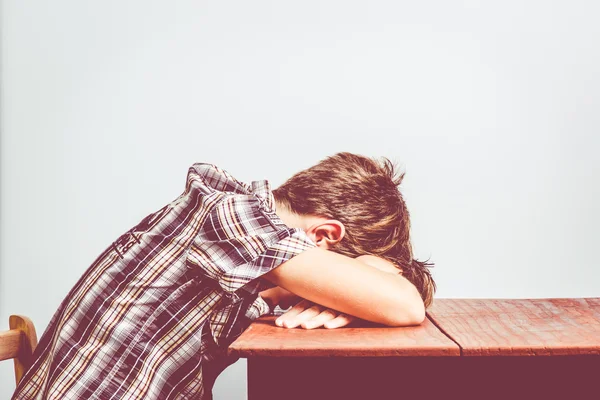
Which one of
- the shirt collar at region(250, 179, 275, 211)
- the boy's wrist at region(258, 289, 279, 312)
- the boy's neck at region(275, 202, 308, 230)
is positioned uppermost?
the shirt collar at region(250, 179, 275, 211)

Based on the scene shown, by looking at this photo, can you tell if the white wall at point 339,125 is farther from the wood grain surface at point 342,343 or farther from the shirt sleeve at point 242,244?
the wood grain surface at point 342,343

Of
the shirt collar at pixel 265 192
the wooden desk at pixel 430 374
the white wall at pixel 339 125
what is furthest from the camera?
the white wall at pixel 339 125

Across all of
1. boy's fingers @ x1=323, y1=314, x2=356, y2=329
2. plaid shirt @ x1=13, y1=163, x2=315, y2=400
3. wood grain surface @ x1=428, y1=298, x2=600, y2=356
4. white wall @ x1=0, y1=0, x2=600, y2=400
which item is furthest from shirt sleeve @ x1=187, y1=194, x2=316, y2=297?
white wall @ x1=0, y1=0, x2=600, y2=400

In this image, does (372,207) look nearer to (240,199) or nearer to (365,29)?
(240,199)

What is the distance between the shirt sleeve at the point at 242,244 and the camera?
2.83 feet

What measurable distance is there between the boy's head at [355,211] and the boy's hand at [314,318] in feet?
0.60

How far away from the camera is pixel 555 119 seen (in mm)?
1785

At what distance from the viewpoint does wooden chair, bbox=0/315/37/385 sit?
3.47 feet

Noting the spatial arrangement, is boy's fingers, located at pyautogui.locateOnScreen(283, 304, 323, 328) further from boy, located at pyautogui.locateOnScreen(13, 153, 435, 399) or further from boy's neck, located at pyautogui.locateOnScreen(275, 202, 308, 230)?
boy's neck, located at pyautogui.locateOnScreen(275, 202, 308, 230)

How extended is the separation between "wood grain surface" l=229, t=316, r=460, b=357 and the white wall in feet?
3.28

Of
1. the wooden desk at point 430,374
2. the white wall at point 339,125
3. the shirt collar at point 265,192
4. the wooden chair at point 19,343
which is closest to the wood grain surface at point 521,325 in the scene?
the wooden desk at point 430,374

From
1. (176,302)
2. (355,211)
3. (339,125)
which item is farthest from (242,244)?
(339,125)

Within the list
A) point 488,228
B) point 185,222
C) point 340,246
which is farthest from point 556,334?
point 488,228

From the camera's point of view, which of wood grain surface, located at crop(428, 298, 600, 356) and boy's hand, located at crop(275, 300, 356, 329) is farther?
boy's hand, located at crop(275, 300, 356, 329)
